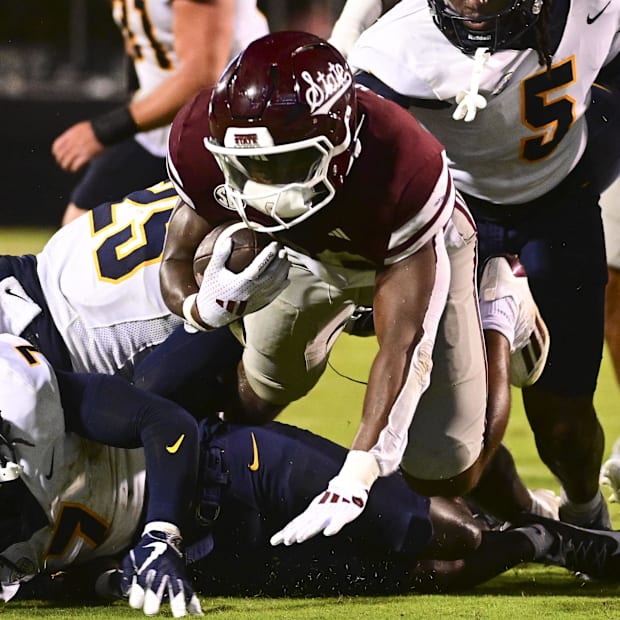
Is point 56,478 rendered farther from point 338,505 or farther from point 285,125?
point 285,125

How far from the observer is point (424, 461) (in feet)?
8.14

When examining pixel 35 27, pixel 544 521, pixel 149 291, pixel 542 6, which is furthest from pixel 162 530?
pixel 35 27

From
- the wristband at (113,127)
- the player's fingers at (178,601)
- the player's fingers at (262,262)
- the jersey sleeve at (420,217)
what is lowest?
the wristband at (113,127)

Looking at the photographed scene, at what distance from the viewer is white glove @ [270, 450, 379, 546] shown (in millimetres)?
1784

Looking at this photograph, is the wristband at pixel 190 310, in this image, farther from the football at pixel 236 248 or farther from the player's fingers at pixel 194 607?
the player's fingers at pixel 194 607

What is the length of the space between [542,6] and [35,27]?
5280 millimetres

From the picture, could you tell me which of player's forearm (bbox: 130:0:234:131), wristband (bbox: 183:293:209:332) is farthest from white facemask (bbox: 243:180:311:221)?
player's forearm (bbox: 130:0:234:131)

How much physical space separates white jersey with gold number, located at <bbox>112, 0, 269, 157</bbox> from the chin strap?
5.40ft

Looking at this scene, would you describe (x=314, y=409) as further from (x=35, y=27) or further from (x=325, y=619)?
(x=35, y=27)

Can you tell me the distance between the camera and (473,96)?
101 inches

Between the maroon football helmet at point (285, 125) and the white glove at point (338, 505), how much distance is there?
410mm

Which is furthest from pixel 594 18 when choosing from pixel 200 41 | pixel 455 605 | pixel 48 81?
pixel 48 81

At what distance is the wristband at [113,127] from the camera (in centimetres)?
415

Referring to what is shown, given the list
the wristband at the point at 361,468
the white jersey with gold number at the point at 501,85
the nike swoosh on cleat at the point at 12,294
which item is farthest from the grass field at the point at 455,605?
the white jersey with gold number at the point at 501,85
